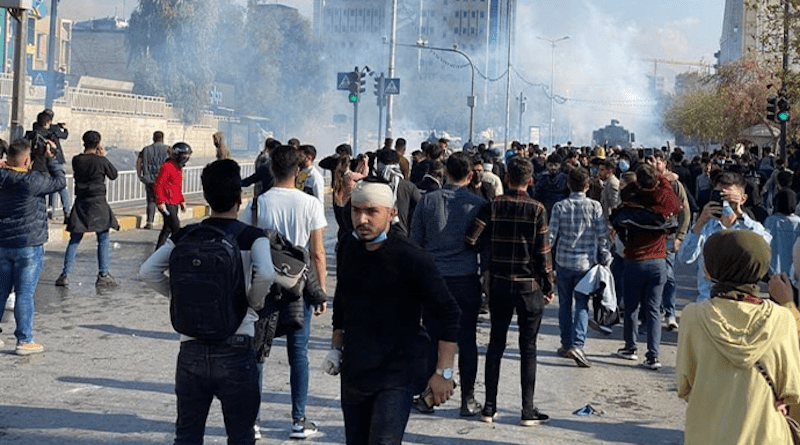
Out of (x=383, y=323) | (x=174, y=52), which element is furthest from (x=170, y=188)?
(x=174, y=52)

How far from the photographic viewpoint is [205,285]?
498cm

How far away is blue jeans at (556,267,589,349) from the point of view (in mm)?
9859

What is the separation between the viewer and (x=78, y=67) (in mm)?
93125

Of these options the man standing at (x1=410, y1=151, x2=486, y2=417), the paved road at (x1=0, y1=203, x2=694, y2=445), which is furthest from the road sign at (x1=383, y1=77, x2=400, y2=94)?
the man standing at (x1=410, y1=151, x2=486, y2=417)

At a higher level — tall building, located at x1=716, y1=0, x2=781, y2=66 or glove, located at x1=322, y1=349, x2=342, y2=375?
tall building, located at x1=716, y1=0, x2=781, y2=66

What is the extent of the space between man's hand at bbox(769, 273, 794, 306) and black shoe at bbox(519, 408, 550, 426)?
11.6 ft

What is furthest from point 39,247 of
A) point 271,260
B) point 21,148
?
point 271,260

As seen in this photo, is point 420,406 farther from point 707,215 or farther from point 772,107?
point 772,107

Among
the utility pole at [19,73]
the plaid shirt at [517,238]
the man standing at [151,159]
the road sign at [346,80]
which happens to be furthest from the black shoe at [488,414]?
the road sign at [346,80]

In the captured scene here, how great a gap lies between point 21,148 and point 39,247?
85 cm

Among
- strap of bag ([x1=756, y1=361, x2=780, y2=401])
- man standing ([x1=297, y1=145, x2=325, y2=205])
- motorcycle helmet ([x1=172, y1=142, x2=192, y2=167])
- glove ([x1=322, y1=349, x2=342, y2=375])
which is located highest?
motorcycle helmet ([x1=172, y1=142, x2=192, y2=167])

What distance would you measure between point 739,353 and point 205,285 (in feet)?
7.43

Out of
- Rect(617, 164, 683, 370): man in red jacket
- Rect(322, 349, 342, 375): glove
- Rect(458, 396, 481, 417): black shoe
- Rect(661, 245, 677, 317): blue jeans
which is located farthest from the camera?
Rect(661, 245, 677, 317): blue jeans

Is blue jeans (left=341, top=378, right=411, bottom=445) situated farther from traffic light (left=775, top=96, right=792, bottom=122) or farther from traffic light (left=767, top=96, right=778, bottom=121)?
traffic light (left=767, top=96, right=778, bottom=121)
